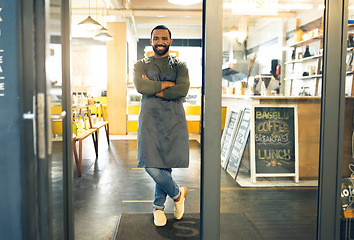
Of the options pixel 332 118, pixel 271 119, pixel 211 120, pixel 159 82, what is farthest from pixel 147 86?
pixel 332 118

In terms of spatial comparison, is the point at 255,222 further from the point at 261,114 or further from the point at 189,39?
the point at 189,39

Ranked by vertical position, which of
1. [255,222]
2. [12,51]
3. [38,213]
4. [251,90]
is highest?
[12,51]

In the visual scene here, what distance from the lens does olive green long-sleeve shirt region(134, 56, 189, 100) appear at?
2.64 m

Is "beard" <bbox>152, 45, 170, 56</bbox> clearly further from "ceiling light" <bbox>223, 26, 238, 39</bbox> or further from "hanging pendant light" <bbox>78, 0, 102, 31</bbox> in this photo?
"hanging pendant light" <bbox>78, 0, 102, 31</bbox>

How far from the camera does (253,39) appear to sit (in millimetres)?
2242

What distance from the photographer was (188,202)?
11.2ft

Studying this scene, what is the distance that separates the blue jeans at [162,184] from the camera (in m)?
2.70

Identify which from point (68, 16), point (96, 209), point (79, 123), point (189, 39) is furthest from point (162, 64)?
point (189, 39)

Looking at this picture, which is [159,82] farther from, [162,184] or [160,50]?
[162,184]

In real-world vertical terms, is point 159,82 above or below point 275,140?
above

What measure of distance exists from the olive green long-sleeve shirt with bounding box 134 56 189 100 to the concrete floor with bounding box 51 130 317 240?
850mm

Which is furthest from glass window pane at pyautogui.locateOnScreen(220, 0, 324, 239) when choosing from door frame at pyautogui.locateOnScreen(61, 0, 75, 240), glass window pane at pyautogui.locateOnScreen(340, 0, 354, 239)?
door frame at pyautogui.locateOnScreen(61, 0, 75, 240)

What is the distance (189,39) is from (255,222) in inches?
476

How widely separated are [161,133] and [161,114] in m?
0.16
